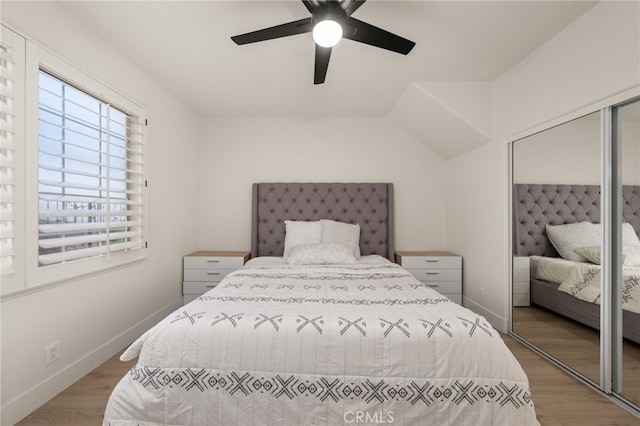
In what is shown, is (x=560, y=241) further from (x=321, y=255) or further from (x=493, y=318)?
(x=321, y=255)

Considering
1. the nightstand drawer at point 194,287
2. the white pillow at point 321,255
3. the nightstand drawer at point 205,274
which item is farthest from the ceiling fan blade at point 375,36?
the nightstand drawer at point 194,287

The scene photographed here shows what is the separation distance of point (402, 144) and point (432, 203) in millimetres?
840

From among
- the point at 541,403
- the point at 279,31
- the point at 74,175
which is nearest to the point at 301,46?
the point at 279,31

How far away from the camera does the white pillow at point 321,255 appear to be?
2959 mm

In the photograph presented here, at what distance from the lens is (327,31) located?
4.90 feet

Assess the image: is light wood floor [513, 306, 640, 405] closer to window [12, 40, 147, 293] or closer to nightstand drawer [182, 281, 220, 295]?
nightstand drawer [182, 281, 220, 295]

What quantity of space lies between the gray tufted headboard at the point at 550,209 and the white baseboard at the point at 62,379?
3354 millimetres

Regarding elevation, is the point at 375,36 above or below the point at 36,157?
above

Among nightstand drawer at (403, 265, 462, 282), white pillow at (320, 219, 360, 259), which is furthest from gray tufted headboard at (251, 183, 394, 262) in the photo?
nightstand drawer at (403, 265, 462, 282)

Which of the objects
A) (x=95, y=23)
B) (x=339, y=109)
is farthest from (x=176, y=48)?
(x=339, y=109)

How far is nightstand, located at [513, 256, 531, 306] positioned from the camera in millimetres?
2471

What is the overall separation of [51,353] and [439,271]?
3327mm

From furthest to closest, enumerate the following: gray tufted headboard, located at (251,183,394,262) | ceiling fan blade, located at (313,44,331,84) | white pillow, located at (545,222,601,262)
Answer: gray tufted headboard, located at (251,183,394,262), white pillow, located at (545,222,601,262), ceiling fan blade, located at (313,44,331,84)

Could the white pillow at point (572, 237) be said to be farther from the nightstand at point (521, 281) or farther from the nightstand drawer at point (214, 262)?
the nightstand drawer at point (214, 262)
